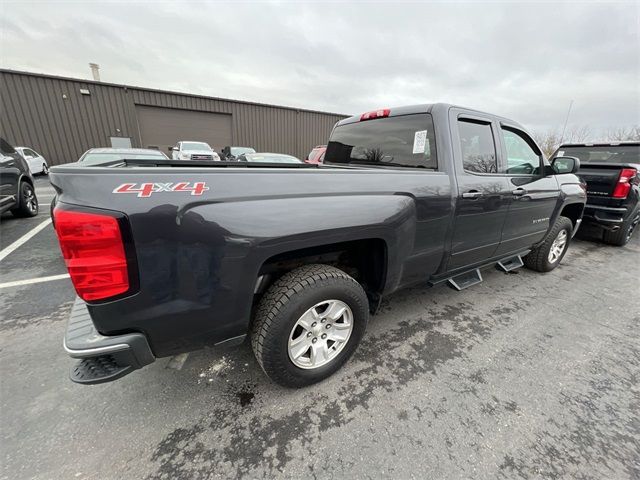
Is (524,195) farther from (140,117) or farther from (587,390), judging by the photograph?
(140,117)

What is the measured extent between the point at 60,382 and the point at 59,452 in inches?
25.0

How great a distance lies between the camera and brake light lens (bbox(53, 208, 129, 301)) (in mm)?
1202

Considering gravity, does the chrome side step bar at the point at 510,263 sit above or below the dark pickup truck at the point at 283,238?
below

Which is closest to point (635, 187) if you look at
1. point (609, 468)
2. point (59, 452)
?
point (609, 468)

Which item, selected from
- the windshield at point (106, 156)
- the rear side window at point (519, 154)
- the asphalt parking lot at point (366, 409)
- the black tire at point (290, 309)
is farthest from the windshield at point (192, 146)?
the black tire at point (290, 309)

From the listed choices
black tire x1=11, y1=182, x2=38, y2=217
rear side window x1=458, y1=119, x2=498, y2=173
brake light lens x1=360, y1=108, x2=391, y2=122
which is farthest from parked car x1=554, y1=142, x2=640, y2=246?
black tire x1=11, y1=182, x2=38, y2=217

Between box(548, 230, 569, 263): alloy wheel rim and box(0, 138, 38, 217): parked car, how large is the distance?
28.8 feet

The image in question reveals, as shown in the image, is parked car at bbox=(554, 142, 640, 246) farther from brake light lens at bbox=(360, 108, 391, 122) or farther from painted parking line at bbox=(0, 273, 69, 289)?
painted parking line at bbox=(0, 273, 69, 289)

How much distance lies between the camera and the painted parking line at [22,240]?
427 centimetres

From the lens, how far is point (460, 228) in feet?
8.23

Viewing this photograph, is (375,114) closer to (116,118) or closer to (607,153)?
(607,153)

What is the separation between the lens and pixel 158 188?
130 centimetres

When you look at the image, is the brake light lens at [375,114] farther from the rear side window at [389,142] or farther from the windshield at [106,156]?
the windshield at [106,156]

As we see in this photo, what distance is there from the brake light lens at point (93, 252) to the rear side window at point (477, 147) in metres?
2.53
